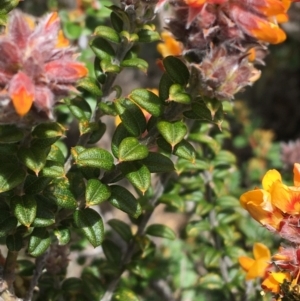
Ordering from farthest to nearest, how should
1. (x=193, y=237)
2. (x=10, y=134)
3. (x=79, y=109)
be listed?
(x=193, y=237)
(x=79, y=109)
(x=10, y=134)

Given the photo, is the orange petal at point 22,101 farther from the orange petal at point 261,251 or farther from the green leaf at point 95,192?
the orange petal at point 261,251

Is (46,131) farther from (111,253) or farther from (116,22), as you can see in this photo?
(111,253)

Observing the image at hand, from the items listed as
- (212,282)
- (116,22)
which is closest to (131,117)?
(116,22)

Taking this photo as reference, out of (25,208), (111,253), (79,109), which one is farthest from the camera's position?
(111,253)

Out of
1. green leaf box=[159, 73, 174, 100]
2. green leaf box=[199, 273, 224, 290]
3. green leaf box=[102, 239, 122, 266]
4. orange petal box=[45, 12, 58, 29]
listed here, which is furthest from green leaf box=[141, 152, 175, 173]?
green leaf box=[199, 273, 224, 290]

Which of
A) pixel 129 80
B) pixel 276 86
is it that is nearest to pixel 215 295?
pixel 129 80

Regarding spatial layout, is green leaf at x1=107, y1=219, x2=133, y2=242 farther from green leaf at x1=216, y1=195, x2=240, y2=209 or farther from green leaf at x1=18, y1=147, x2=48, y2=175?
green leaf at x1=18, y1=147, x2=48, y2=175
